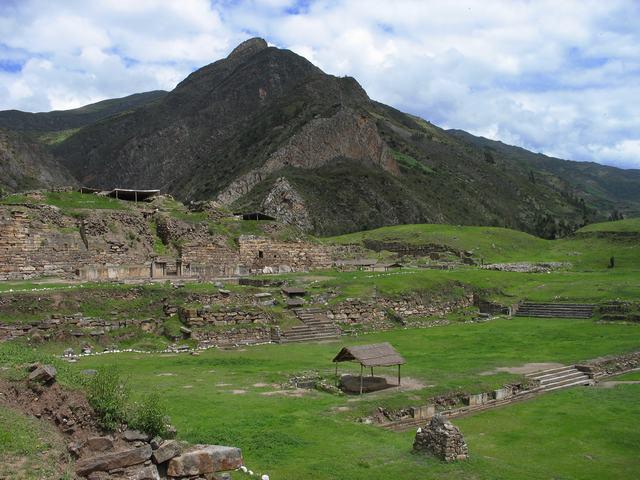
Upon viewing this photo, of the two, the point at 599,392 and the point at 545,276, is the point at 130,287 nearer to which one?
the point at 599,392

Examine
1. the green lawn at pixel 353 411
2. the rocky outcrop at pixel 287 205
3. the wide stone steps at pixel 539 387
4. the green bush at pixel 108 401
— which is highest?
the rocky outcrop at pixel 287 205

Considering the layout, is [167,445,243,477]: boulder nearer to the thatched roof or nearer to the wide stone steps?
the wide stone steps

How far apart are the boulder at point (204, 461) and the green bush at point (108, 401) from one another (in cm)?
139

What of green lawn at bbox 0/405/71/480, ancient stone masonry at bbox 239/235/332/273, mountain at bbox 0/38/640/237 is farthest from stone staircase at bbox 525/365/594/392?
mountain at bbox 0/38/640/237

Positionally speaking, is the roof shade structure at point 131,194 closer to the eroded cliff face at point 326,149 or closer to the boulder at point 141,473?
the boulder at point 141,473

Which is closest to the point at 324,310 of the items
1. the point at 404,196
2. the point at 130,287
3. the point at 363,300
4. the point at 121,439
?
the point at 363,300

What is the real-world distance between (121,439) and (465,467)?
301 inches

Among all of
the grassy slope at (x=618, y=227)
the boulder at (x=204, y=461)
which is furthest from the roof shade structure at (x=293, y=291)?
the grassy slope at (x=618, y=227)

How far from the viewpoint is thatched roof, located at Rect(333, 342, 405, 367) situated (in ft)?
64.9

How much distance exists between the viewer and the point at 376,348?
2073 cm

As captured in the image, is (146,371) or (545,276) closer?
(146,371)

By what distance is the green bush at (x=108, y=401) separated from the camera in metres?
10.6

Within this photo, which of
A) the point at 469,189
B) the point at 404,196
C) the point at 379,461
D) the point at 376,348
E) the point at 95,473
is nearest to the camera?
the point at 95,473

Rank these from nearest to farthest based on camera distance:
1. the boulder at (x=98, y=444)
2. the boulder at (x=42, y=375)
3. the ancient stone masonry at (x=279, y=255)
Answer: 1. the boulder at (x=98, y=444)
2. the boulder at (x=42, y=375)
3. the ancient stone masonry at (x=279, y=255)
